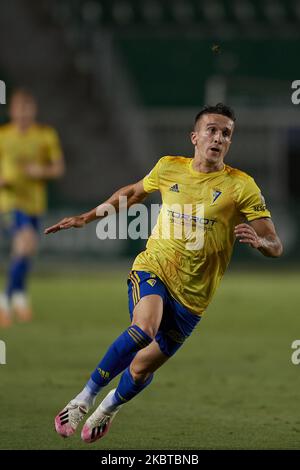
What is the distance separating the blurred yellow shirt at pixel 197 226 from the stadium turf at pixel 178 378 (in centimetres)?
92

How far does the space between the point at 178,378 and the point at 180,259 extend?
292 centimetres

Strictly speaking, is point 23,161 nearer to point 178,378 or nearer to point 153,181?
point 178,378

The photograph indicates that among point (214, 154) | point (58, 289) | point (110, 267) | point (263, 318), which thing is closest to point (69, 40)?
point (110, 267)

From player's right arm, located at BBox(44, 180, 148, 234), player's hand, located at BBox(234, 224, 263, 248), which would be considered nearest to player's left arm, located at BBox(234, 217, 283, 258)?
player's hand, located at BBox(234, 224, 263, 248)

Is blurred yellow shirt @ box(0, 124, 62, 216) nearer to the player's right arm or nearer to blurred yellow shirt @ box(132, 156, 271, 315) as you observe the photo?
the player's right arm

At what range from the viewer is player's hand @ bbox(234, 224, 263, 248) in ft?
19.8

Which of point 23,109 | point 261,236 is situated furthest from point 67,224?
point 23,109

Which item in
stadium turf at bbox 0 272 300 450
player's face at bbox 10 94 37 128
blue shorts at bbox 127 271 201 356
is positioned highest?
player's face at bbox 10 94 37 128

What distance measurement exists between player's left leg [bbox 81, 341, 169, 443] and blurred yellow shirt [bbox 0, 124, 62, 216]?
6.81 meters

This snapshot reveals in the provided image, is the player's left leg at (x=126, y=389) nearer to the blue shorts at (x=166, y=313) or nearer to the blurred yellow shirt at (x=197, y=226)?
the blue shorts at (x=166, y=313)

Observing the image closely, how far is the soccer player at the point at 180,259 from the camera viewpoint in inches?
259

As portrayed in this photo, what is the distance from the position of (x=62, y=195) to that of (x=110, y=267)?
2463mm

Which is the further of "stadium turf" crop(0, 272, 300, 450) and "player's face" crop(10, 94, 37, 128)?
"player's face" crop(10, 94, 37, 128)

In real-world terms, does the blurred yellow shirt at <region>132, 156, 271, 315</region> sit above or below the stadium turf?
above
